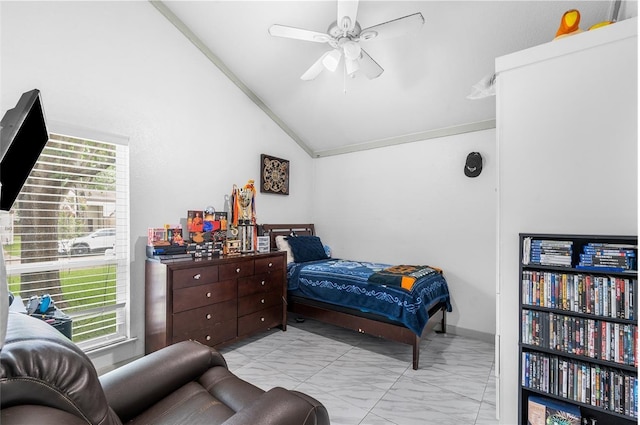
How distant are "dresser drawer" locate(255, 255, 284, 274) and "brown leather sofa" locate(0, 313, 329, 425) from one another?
63.6 inches

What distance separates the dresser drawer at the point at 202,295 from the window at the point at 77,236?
563mm

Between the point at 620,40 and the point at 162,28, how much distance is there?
3.49 meters

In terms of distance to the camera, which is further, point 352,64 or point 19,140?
point 352,64

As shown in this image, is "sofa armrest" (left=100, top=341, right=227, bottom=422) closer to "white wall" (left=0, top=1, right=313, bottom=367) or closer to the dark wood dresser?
the dark wood dresser

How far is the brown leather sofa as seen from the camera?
2.16 ft

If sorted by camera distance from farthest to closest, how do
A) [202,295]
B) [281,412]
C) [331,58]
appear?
[202,295], [331,58], [281,412]

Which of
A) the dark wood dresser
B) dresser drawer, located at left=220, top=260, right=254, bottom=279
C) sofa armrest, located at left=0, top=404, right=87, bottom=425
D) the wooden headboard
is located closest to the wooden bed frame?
the wooden headboard

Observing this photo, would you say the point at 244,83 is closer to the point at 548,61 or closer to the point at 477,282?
the point at 548,61

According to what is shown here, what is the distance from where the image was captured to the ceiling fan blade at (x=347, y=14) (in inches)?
76.0

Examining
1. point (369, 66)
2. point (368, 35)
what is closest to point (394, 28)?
point (368, 35)

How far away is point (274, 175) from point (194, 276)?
1862 millimetres

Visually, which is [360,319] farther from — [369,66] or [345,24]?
[345,24]

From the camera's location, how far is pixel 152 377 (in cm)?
129

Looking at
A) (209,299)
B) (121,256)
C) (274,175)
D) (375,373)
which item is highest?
(274,175)
